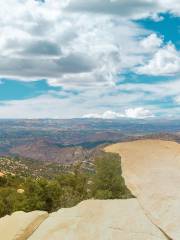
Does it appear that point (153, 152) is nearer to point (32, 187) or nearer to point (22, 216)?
point (22, 216)

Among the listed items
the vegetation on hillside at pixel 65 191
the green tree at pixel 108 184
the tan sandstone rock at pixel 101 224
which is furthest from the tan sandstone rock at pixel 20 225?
the vegetation on hillside at pixel 65 191

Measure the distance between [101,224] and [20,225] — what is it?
7.18m

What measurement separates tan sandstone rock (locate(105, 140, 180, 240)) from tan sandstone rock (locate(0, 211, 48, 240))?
23.0 feet

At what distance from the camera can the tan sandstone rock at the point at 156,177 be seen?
23.4 metres

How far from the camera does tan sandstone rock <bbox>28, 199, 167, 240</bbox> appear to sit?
2292 cm

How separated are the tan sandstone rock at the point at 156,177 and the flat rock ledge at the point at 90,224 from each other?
649 mm

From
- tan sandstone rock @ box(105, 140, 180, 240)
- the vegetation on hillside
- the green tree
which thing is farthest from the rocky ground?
the vegetation on hillside

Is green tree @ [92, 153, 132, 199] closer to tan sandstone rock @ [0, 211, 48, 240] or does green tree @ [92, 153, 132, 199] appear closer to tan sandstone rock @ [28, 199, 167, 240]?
tan sandstone rock @ [0, 211, 48, 240]

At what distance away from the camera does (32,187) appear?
118062 millimetres

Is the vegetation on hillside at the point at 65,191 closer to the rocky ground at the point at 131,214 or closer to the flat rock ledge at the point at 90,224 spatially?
the rocky ground at the point at 131,214

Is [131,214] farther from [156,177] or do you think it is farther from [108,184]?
[108,184]

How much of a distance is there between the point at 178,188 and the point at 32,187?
9563 centimetres

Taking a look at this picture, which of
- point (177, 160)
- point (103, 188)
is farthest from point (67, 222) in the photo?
point (103, 188)

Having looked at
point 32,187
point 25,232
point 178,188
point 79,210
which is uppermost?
point 178,188
